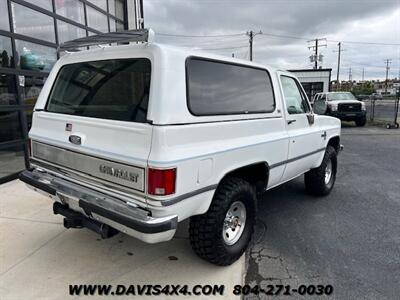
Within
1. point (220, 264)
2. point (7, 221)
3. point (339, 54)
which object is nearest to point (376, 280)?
point (220, 264)

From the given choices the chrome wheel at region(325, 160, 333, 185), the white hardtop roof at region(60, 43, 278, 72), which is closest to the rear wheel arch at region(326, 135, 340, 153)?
the chrome wheel at region(325, 160, 333, 185)

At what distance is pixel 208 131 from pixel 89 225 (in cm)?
134

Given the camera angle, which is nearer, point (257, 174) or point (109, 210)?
point (109, 210)

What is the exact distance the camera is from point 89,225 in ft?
9.60

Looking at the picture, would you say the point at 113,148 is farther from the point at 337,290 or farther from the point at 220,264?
the point at 337,290

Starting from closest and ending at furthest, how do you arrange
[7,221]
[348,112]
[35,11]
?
1. [7,221]
2. [35,11]
3. [348,112]

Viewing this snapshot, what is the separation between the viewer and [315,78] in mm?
25359

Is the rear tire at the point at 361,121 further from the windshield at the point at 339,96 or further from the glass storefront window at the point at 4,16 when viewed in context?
the glass storefront window at the point at 4,16

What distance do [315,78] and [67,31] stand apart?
70.5 ft

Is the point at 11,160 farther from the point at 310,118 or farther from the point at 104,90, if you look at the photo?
the point at 310,118

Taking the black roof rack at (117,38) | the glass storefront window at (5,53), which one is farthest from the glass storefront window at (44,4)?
the black roof rack at (117,38)

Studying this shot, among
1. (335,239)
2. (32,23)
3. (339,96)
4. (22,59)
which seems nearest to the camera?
(335,239)

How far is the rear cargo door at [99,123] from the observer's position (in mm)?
2502

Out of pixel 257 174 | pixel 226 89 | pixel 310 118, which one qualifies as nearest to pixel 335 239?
pixel 257 174
